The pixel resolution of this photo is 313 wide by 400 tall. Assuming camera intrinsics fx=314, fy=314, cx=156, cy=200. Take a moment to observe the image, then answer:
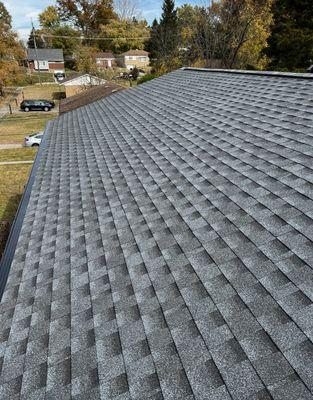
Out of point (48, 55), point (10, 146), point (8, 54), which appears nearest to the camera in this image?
point (10, 146)

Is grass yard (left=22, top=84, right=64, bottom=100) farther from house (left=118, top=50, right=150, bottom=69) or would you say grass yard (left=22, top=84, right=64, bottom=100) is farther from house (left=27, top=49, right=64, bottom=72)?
house (left=118, top=50, right=150, bottom=69)

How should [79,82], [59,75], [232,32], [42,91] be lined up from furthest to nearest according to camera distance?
1. [59,75]
2. [42,91]
3. [79,82]
4. [232,32]

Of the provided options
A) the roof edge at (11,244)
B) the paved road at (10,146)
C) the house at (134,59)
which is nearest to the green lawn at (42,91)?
the house at (134,59)

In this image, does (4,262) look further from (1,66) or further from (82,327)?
(1,66)

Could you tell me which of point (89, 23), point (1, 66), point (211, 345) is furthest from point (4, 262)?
point (89, 23)

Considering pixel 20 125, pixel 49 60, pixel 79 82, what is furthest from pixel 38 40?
pixel 20 125

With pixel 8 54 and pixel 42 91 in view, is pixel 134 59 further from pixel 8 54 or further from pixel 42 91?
pixel 8 54

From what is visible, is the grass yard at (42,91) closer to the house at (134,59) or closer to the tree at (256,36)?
the house at (134,59)
